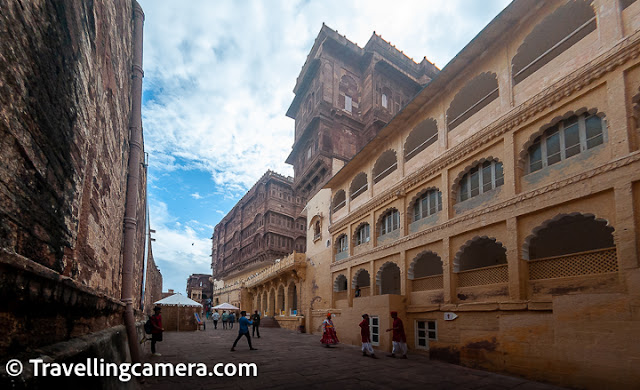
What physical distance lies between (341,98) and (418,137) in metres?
16.2

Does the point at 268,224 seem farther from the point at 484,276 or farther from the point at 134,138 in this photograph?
the point at 134,138

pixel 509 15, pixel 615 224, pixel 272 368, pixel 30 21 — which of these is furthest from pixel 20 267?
pixel 509 15

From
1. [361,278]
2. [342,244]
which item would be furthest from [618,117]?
[342,244]

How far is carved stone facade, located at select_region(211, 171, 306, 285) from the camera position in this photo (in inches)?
1636

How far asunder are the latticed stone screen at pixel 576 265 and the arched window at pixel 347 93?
23.8 meters

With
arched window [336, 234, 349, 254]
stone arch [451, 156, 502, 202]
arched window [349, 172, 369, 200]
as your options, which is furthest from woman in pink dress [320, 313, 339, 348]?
stone arch [451, 156, 502, 202]

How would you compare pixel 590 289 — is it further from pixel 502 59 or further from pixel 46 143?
pixel 46 143

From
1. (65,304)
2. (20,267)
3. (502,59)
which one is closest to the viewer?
(20,267)

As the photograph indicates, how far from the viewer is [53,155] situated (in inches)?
124

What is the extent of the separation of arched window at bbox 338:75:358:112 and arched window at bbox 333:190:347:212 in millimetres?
11476

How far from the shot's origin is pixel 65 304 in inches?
116

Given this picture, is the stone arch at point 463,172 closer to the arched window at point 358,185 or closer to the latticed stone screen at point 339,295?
the arched window at point 358,185

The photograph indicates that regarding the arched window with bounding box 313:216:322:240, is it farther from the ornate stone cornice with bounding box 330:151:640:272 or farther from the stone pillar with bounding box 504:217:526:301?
the stone pillar with bounding box 504:217:526:301

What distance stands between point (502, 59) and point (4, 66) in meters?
12.4
